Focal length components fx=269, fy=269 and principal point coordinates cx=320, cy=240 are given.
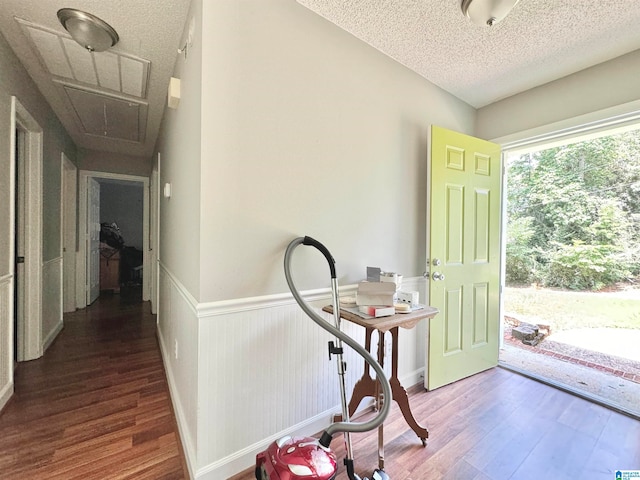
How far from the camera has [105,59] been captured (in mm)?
1960

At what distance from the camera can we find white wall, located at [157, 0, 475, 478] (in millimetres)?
1218

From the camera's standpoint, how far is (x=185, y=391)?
1.47 metres

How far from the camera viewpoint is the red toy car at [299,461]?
3.01ft

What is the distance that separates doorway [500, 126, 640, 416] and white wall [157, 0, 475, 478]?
1.83 meters

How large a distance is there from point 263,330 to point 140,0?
1.89 m

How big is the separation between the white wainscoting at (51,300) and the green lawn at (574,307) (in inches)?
224

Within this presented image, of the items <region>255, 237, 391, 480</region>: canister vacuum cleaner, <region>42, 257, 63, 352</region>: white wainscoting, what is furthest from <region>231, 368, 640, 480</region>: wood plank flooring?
<region>42, 257, 63, 352</region>: white wainscoting

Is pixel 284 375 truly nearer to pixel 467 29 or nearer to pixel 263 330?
pixel 263 330

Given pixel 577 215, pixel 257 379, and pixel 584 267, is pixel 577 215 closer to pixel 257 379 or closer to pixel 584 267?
pixel 584 267

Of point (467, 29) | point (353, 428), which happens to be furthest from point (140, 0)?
point (353, 428)

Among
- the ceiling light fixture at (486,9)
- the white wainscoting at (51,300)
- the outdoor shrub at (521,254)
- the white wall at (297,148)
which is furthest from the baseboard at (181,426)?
the outdoor shrub at (521,254)

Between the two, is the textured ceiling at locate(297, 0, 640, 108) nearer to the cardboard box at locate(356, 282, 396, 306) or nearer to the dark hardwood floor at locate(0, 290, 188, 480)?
the cardboard box at locate(356, 282, 396, 306)

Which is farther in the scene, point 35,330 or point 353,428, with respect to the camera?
point 35,330

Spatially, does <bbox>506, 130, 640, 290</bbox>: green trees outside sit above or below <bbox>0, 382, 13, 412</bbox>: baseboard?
above
